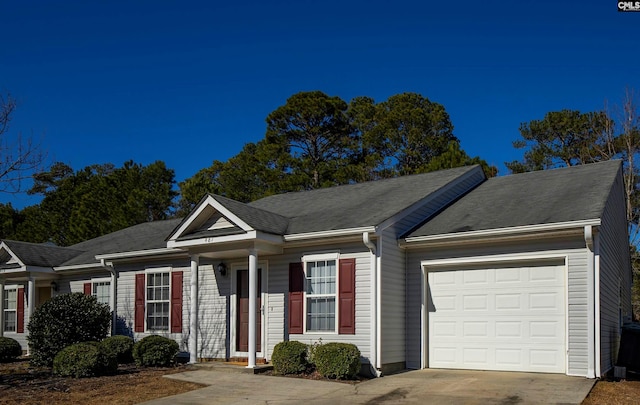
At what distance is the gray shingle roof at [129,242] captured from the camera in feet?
64.0

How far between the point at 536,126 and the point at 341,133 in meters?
10.6

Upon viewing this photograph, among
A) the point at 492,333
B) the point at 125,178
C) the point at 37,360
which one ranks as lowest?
the point at 37,360

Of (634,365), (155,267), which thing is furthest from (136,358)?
(634,365)

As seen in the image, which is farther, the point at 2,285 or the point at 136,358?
the point at 2,285

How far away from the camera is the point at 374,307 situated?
1348 cm

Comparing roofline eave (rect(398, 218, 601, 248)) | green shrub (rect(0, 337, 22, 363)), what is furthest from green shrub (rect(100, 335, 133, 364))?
roofline eave (rect(398, 218, 601, 248))

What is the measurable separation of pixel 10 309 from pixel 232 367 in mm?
12505

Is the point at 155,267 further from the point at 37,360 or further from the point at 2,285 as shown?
the point at 2,285

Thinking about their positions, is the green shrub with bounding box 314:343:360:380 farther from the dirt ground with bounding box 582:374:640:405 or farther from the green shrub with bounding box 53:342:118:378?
the green shrub with bounding box 53:342:118:378

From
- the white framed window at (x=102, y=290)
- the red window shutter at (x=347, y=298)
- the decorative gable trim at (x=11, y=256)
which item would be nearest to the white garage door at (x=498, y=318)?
the red window shutter at (x=347, y=298)

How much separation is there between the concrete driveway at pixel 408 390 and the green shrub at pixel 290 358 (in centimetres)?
46

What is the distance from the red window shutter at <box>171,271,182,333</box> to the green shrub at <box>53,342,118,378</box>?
2672 millimetres

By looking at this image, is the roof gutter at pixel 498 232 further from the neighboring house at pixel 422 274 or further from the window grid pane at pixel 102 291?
the window grid pane at pixel 102 291

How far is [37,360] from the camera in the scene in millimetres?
17406
